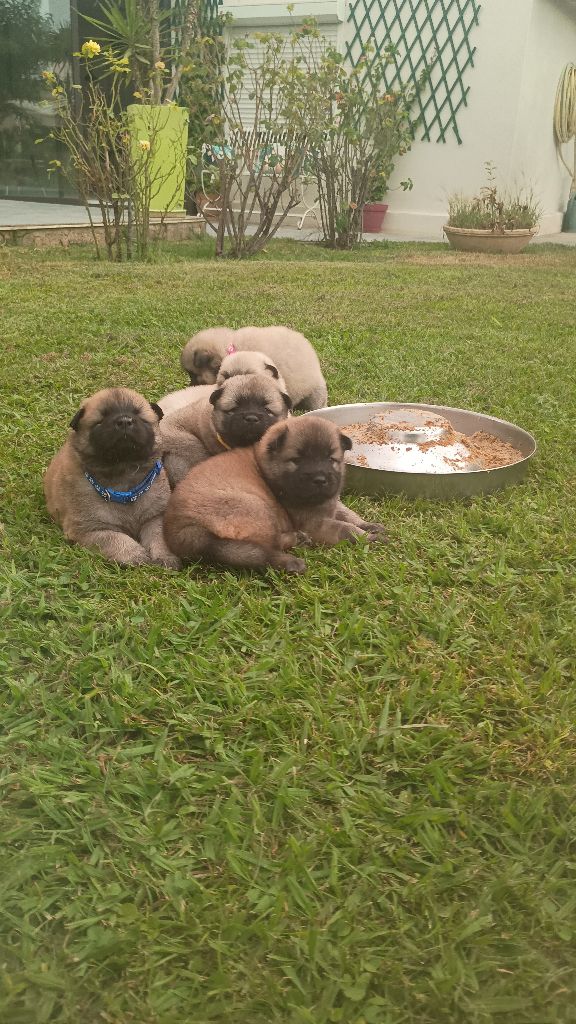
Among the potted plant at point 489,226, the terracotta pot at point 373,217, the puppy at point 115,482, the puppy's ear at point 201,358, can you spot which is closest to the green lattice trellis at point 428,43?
the terracotta pot at point 373,217

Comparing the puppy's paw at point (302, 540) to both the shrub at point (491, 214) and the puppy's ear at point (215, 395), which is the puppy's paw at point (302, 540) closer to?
the puppy's ear at point (215, 395)

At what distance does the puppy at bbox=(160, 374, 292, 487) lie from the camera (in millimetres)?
3754

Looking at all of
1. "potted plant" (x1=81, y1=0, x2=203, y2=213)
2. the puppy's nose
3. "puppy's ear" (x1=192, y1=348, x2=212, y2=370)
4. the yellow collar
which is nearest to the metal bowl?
the yellow collar

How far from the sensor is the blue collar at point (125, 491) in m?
3.39

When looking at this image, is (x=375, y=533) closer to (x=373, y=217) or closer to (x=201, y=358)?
(x=201, y=358)

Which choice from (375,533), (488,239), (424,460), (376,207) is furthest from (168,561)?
(376,207)

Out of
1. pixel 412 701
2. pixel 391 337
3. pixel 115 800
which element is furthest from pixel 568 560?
pixel 391 337

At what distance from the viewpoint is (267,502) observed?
10.9 feet

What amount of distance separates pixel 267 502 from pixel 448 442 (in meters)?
1.44

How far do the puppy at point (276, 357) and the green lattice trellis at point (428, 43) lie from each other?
12.4 metres

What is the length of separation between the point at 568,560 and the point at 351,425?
1681mm

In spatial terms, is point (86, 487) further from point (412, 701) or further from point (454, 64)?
point (454, 64)

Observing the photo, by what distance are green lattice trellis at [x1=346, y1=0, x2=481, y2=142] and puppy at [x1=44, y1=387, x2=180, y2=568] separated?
14314mm

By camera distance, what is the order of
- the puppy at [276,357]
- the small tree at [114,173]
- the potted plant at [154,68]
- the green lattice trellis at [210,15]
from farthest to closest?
the green lattice trellis at [210,15]
the potted plant at [154,68]
the small tree at [114,173]
the puppy at [276,357]
